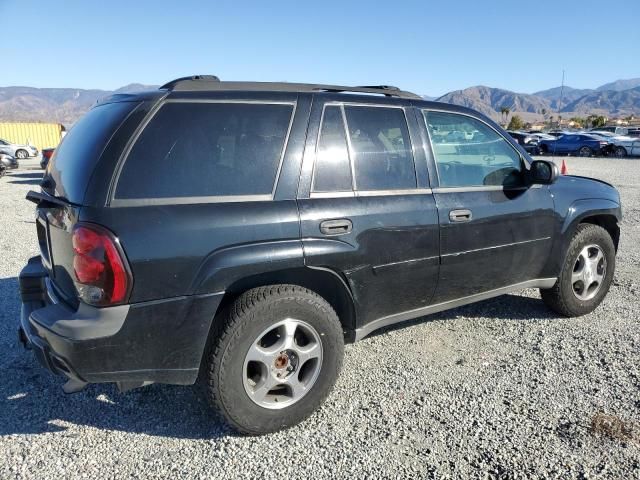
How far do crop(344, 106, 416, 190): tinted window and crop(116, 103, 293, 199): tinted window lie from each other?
48cm

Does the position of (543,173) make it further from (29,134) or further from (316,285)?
(29,134)

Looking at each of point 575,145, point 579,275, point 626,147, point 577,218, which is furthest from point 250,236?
point 575,145

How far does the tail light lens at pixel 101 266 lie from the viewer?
7.93 ft

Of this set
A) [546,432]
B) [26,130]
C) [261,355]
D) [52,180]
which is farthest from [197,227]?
[26,130]

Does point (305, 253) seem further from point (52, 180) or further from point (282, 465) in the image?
point (52, 180)

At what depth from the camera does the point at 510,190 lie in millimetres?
3891

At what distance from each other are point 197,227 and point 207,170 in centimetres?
33

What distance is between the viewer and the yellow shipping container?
136 ft

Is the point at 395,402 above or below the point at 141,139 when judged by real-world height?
below

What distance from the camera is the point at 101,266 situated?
2428 mm

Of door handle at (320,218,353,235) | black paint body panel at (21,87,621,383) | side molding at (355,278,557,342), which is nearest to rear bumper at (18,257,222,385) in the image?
black paint body panel at (21,87,621,383)

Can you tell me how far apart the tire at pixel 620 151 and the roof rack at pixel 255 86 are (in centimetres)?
3039

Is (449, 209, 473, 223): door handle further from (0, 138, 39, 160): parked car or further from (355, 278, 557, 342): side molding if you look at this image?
(0, 138, 39, 160): parked car

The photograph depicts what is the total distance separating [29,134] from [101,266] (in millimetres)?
46351
